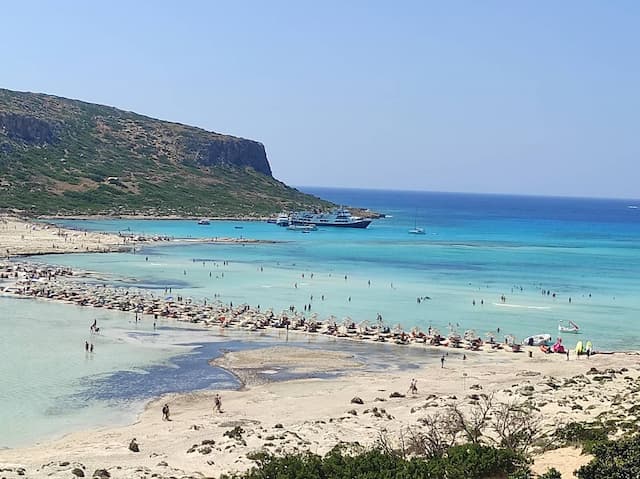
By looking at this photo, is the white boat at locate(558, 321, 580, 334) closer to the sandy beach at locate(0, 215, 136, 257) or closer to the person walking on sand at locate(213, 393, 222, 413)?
the person walking on sand at locate(213, 393, 222, 413)

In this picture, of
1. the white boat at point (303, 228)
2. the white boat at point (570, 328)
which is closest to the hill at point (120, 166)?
the white boat at point (303, 228)

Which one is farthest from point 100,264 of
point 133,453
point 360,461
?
point 360,461

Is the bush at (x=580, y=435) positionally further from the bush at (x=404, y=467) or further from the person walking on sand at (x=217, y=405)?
the person walking on sand at (x=217, y=405)

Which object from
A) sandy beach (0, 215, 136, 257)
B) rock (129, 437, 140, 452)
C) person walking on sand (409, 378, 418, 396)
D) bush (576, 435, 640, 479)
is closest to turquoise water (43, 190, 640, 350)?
sandy beach (0, 215, 136, 257)

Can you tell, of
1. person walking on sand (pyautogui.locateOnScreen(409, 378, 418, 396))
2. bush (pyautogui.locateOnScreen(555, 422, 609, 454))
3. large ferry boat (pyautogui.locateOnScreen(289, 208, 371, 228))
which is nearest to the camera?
bush (pyautogui.locateOnScreen(555, 422, 609, 454))

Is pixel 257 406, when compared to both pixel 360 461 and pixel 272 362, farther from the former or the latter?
pixel 360 461

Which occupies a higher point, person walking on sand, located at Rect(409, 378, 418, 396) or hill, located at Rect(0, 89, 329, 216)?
hill, located at Rect(0, 89, 329, 216)
